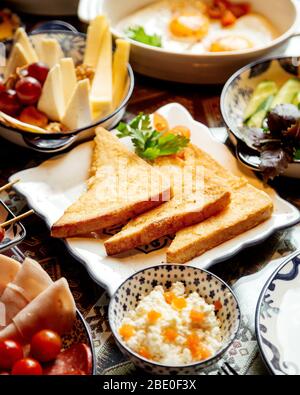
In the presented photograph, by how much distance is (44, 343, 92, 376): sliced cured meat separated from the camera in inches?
73.3

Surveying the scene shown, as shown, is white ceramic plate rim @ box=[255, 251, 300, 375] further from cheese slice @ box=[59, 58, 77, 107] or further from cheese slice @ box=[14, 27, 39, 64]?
cheese slice @ box=[14, 27, 39, 64]

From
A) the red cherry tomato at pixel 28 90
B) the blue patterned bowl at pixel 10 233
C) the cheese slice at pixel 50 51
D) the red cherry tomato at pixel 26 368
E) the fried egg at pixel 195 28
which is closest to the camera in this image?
the red cherry tomato at pixel 26 368

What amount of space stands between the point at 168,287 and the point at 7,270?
1.83ft

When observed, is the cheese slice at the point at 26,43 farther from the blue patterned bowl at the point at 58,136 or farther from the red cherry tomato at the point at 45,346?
the red cherry tomato at the point at 45,346

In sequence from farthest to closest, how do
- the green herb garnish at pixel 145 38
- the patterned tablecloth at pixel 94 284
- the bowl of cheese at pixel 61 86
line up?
1. the green herb garnish at pixel 145 38
2. the bowl of cheese at pixel 61 86
3. the patterned tablecloth at pixel 94 284

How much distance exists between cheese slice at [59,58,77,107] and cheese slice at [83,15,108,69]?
0.80 feet

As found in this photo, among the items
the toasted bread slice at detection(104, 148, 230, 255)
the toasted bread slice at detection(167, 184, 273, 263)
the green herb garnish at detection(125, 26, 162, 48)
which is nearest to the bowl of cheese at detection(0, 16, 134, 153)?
the green herb garnish at detection(125, 26, 162, 48)

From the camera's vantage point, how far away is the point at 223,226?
233 centimetres

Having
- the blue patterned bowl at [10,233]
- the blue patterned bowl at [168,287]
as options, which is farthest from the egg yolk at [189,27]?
the blue patterned bowl at [168,287]

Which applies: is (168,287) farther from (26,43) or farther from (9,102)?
(26,43)

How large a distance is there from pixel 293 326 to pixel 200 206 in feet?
1.97

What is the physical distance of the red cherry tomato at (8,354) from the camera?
6.05 feet

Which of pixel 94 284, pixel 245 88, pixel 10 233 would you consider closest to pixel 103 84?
pixel 245 88
